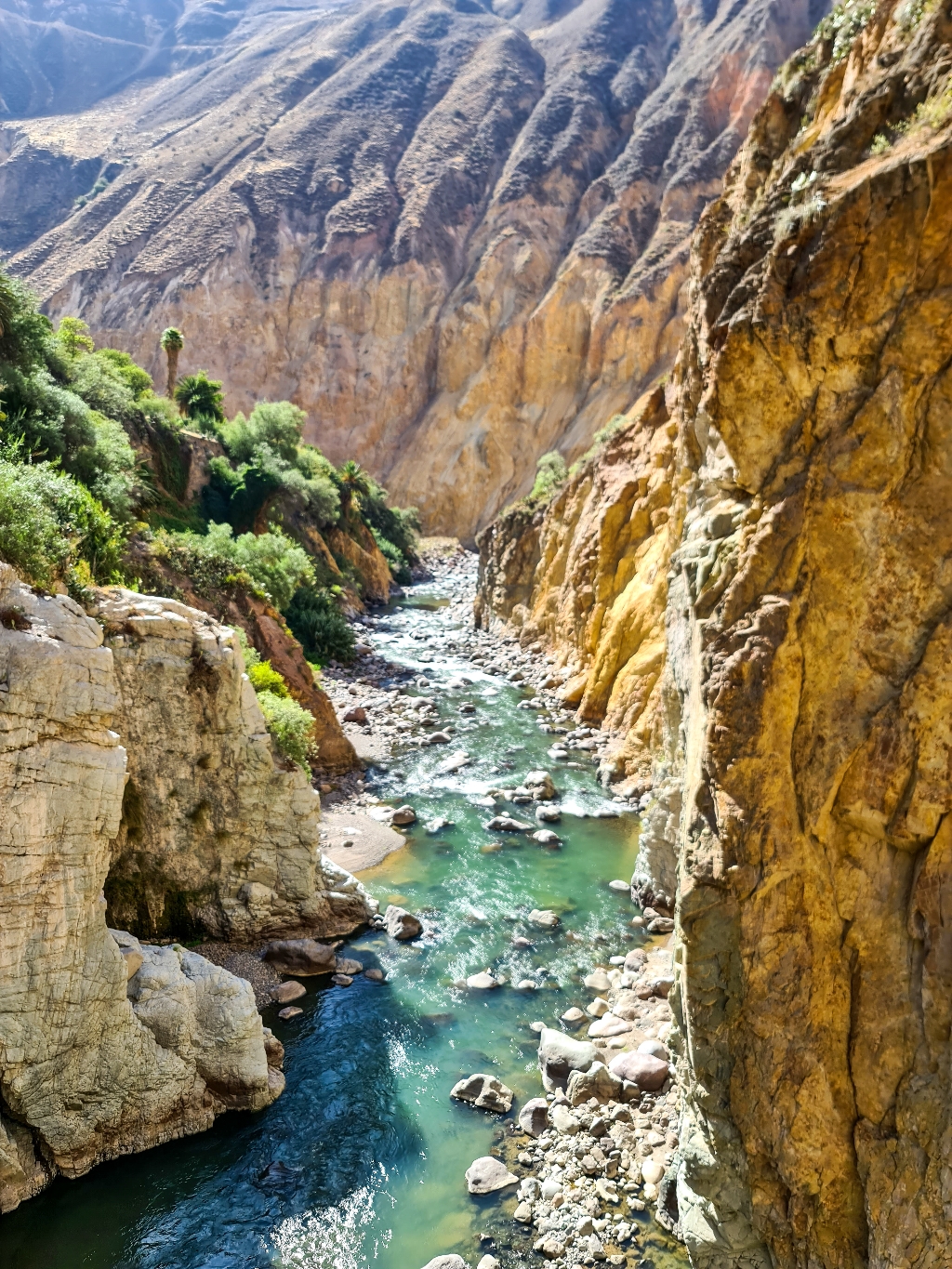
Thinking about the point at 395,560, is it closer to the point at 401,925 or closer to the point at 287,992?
the point at 401,925

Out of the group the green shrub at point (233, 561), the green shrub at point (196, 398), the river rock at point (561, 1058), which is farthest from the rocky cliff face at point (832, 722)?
the green shrub at point (196, 398)

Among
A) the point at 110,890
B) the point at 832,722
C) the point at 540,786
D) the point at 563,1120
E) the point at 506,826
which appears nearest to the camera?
the point at 832,722

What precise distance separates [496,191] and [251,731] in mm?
71555

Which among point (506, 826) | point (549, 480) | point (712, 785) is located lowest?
point (506, 826)

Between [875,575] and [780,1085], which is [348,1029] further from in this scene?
[875,575]

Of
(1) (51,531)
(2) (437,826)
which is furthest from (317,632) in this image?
(1) (51,531)

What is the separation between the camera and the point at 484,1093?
839 cm

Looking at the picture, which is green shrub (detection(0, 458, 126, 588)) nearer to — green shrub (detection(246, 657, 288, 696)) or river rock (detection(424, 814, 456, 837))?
green shrub (detection(246, 657, 288, 696))

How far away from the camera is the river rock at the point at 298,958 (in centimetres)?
1062

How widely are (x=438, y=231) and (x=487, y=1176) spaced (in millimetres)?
73071

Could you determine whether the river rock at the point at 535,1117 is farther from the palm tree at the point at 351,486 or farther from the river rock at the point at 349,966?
the palm tree at the point at 351,486

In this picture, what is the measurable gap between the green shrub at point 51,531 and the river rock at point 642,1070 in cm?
788

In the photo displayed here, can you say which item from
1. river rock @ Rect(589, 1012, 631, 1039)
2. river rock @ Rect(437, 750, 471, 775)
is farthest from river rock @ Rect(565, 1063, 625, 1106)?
river rock @ Rect(437, 750, 471, 775)

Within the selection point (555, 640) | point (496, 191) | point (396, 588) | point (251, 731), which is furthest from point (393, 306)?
point (251, 731)
